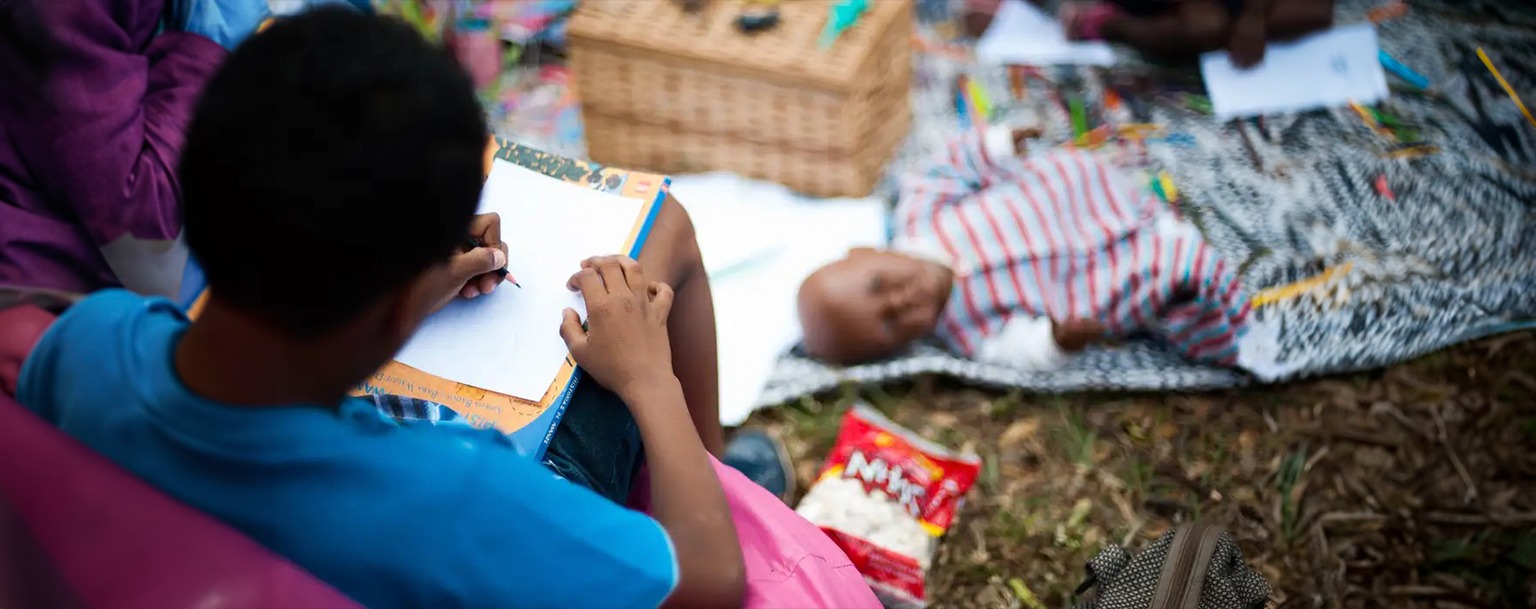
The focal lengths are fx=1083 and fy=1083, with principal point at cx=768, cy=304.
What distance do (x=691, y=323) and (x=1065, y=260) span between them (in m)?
0.94

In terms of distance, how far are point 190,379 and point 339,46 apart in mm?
272

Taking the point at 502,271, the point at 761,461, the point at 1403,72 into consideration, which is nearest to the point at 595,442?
the point at 502,271

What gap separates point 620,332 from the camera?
119 centimetres

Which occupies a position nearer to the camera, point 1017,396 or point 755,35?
point 1017,396

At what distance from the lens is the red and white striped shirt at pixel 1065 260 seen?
2.00 metres

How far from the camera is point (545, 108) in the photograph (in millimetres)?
2645

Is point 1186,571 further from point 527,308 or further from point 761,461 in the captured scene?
point 527,308

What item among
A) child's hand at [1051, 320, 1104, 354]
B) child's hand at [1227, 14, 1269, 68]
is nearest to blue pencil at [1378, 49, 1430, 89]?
child's hand at [1227, 14, 1269, 68]

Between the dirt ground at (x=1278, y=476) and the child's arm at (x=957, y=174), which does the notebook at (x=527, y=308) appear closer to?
the dirt ground at (x=1278, y=476)

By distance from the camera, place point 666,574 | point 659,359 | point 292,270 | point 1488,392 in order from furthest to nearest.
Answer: point 1488,392, point 659,359, point 666,574, point 292,270

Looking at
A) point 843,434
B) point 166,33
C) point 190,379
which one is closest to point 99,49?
point 166,33

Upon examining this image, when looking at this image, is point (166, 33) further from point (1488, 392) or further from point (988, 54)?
point (1488, 392)

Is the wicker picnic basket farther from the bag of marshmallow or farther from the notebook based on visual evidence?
the notebook

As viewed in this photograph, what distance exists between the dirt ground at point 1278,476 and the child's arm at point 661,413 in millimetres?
740
